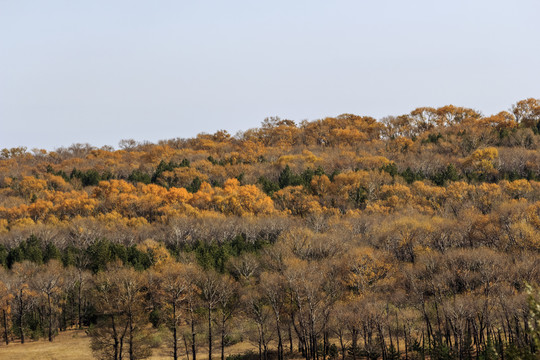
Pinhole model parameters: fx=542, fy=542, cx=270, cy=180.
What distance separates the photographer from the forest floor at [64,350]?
68625 mm

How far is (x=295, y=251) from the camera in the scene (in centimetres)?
8194

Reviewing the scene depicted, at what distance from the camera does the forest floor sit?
6862cm

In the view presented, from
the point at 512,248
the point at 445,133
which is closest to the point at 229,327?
the point at 512,248

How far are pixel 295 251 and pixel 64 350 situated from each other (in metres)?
34.7

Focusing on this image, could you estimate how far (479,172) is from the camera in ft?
396

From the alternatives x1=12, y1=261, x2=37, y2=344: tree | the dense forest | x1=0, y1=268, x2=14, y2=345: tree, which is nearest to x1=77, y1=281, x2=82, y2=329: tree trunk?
the dense forest

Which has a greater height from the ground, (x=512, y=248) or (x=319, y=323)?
(x=512, y=248)

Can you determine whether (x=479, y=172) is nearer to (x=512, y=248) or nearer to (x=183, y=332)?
(x=512, y=248)

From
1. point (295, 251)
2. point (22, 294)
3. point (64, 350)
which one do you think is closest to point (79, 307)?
point (22, 294)

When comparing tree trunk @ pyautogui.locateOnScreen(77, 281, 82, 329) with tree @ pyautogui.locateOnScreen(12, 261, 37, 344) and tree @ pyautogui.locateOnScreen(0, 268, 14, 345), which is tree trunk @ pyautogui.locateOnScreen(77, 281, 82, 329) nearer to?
tree @ pyautogui.locateOnScreen(12, 261, 37, 344)

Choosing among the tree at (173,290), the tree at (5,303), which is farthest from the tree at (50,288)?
the tree at (173,290)

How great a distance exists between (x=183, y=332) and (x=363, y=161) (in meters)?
78.7

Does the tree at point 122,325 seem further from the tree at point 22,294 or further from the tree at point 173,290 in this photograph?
the tree at point 22,294

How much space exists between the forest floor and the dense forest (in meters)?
1.55
